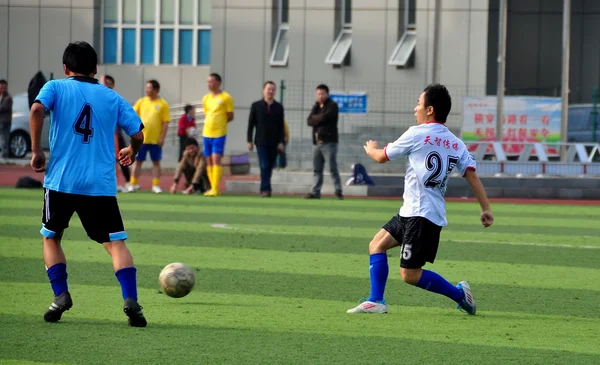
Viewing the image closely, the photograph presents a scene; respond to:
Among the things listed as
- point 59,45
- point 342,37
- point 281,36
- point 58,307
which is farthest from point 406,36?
point 58,307

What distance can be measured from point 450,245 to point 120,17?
1088 inches

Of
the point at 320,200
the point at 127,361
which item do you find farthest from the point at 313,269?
the point at 320,200

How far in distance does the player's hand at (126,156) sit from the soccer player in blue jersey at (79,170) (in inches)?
5.4

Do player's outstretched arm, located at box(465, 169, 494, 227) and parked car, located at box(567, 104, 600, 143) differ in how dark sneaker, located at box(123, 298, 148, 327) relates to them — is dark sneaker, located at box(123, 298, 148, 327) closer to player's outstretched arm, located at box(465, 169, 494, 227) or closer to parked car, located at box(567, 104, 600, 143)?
player's outstretched arm, located at box(465, 169, 494, 227)

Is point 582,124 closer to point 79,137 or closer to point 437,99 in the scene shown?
point 437,99

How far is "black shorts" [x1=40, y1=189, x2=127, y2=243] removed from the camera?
305 inches

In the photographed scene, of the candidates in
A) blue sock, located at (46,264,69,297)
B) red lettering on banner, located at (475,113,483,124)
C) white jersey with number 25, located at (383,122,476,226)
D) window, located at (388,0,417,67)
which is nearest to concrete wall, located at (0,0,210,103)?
window, located at (388,0,417,67)

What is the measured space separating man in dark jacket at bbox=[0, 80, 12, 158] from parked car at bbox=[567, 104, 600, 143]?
1359 cm

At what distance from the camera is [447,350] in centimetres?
712

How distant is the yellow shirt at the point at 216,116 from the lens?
2055cm

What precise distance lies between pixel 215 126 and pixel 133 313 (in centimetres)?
1309

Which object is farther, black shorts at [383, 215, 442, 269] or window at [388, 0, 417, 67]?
window at [388, 0, 417, 67]

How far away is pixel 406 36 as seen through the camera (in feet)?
112

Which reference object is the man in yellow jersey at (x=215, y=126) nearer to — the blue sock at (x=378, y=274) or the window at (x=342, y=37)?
the blue sock at (x=378, y=274)
